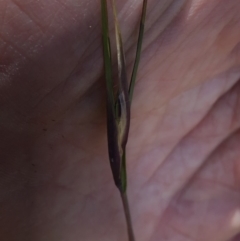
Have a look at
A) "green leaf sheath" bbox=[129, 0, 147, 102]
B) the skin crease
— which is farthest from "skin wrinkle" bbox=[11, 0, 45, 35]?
"green leaf sheath" bbox=[129, 0, 147, 102]

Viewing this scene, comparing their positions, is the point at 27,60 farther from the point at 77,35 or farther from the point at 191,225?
the point at 191,225

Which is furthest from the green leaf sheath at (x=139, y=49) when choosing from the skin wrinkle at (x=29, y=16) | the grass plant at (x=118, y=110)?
the skin wrinkle at (x=29, y=16)

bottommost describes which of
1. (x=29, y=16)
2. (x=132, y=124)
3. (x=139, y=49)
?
(x=132, y=124)

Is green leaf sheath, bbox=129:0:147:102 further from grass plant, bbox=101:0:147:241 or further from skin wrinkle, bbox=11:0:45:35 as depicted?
skin wrinkle, bbox=11:0:45:35

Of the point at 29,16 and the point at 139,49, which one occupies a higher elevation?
the point at 29,16

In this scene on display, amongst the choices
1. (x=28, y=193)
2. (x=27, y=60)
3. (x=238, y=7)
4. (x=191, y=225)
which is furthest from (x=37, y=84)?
(x=191, y=225)

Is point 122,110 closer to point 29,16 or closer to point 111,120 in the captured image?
point 111,120

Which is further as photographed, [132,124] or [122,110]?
[132,124]

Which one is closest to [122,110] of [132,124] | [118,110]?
[118,110]
